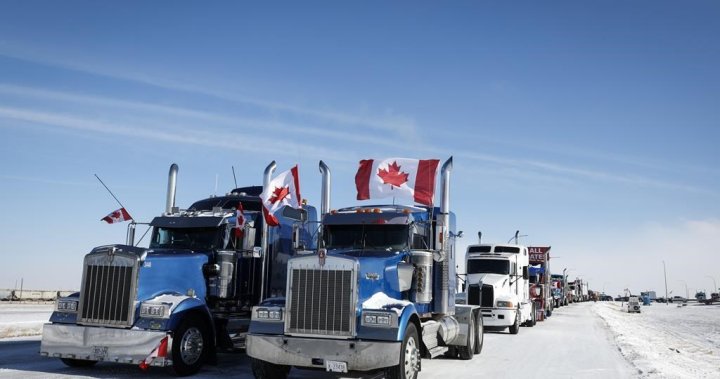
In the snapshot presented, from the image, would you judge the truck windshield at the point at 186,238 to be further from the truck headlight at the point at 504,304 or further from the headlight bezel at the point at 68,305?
the truck headlight at the point at 504,304

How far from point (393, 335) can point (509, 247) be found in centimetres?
1725

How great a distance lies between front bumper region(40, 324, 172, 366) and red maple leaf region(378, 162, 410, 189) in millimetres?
5577

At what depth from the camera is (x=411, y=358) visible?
31.6ft

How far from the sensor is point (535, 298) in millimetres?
31109

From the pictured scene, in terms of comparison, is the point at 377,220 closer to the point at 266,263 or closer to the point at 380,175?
the point at 380,175

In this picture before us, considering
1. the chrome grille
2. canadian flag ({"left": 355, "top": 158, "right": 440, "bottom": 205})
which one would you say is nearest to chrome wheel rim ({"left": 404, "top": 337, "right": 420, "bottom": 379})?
canadian flag ({"left": 355, "top": 158, "right": 440, "bottom": 205})

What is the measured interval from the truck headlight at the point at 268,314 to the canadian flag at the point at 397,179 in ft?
14.5

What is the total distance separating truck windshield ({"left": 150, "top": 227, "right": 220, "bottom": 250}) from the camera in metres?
12.8

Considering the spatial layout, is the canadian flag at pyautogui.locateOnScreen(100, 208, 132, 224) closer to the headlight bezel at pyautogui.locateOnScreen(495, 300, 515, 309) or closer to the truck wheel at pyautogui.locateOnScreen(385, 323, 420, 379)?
the truck wheel at pyautogui.locateOnScreen(385, 323, 420, 379)

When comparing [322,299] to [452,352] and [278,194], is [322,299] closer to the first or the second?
[278,194]

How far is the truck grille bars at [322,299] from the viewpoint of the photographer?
9391 mm

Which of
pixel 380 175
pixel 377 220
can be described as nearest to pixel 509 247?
pixel 380 175

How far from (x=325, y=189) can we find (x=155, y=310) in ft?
14.4

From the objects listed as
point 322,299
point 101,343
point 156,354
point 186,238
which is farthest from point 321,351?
point 186,238
